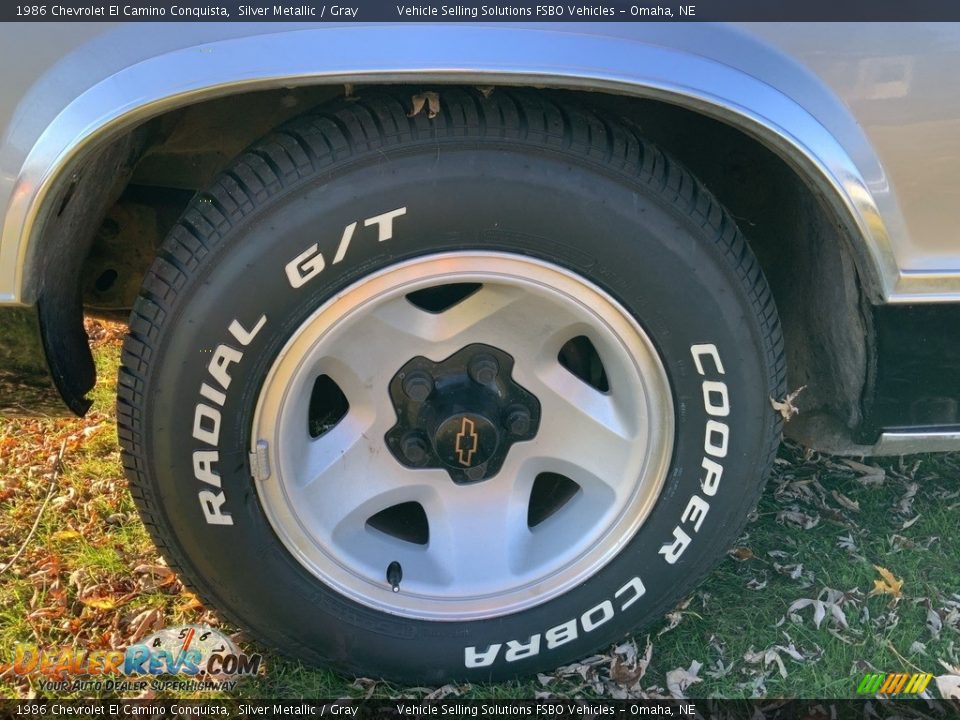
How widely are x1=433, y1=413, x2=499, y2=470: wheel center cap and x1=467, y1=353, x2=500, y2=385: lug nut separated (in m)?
0.09

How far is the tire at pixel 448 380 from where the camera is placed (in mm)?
1628

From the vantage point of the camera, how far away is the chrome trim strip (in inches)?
75.0

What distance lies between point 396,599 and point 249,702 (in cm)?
48

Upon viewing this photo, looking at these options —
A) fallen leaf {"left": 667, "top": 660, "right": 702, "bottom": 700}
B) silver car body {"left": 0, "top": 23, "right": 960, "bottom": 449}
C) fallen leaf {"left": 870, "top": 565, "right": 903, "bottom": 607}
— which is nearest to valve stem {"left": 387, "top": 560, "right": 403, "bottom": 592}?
fallen leaf {"left": 667, "top": 660, "right": 702, "bottom": 700}

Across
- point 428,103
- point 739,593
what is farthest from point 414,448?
point 739,593

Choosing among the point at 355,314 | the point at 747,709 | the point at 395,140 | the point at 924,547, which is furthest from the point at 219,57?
the point at 924,547

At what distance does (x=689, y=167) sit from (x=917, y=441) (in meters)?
0.87

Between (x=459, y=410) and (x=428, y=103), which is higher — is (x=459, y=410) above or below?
below

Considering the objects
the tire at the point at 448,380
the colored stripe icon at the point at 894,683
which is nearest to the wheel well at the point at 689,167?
the tire at the point at 448,380

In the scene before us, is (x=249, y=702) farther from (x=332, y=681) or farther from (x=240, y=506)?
(x=240, y=506)

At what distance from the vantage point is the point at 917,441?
1.92m

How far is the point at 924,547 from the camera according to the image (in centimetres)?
250
